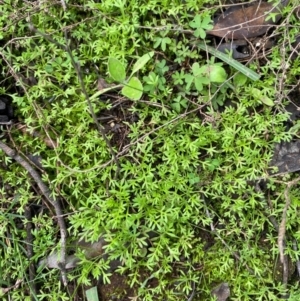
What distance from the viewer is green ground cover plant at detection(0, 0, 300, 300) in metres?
2.39

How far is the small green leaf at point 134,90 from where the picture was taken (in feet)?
7.77

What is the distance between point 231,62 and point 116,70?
64cm

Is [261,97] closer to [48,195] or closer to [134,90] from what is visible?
[134,90]

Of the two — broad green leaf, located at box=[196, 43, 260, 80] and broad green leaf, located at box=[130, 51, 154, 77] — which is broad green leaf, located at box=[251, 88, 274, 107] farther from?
broad green leaf, located at box=[130, 51, 154, 77]

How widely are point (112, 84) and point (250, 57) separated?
0.80 meters

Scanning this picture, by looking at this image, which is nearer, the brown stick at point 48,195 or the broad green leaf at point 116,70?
the broad green leaf at point 116,70

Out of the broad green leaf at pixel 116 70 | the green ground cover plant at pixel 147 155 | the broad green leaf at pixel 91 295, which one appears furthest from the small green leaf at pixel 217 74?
the broad green leaf at pixel 91 295

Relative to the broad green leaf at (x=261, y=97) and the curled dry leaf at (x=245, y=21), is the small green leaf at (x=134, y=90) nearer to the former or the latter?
the curled dry leaf at (x=245, y=21)

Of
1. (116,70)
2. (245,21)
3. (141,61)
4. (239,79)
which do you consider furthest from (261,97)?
(116,70)

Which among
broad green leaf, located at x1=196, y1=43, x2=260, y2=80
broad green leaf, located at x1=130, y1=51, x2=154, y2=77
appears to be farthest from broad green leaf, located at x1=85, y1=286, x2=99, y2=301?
broad green leaf, located at x1=196, y1=43, x2=260, y2=80

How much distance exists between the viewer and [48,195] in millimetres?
2473

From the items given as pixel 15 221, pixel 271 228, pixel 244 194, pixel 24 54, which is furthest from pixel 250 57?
pixel 15 221

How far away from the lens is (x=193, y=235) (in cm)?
241

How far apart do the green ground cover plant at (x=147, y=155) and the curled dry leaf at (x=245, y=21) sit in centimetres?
8
